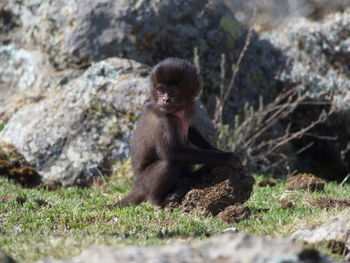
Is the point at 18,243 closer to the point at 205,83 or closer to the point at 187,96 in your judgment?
the point at 187,96

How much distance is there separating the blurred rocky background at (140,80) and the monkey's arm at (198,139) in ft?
6.51

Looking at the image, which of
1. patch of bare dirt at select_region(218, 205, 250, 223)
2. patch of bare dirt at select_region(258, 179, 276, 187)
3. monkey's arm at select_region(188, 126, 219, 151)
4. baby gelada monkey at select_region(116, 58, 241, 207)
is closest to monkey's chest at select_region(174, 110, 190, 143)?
baby gelada monkey at select_region(116, 58, 241, 207)

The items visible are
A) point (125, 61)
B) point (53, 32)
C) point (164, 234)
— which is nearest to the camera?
point (164, 234)

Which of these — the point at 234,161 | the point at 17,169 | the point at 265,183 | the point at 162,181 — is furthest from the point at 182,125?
the point at 17,169

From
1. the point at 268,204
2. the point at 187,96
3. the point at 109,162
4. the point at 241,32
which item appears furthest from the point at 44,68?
the point at 268,204

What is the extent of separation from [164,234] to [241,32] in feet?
24.8

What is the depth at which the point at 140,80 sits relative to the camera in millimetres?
9945

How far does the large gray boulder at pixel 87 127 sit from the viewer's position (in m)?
9.70

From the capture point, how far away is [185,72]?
7406mm

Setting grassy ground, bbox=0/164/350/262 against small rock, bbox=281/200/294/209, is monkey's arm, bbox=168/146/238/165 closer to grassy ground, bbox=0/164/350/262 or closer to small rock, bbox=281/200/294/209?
grassy ground, bbox=0/164/350/262

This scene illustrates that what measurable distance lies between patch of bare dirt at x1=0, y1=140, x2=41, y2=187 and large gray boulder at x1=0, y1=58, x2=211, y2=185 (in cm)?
10

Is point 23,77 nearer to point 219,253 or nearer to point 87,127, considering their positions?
point 87,127

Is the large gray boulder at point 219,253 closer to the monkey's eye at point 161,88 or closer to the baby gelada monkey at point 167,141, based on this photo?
the baby gelada monkey at point 167,141

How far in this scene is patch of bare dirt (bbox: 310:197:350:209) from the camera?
22.9ft
